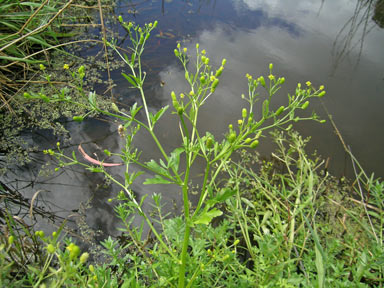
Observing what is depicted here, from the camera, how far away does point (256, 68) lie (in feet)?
11.1

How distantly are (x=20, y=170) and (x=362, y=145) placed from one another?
3062 mm

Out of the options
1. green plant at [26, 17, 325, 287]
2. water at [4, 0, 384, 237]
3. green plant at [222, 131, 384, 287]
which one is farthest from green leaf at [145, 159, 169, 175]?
water at [4, 0, 384, 237]

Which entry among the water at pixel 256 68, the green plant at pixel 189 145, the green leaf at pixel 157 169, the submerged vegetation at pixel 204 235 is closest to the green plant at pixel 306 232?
the submerged vegetation at pixel 204 235

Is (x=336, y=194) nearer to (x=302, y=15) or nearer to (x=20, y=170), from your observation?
(x=20, y=170)

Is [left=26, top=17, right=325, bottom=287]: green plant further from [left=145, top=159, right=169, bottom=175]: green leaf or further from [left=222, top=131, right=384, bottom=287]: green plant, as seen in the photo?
[left=222, top=131, right=384, bottom=287]: green plant

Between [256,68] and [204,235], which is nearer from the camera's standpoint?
[204,235]

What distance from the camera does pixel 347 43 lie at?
13.0 feet

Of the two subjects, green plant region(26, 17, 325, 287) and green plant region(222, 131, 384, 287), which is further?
green plant region(222, 131, 384, 287)

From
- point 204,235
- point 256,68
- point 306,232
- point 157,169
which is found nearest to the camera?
point 157,169

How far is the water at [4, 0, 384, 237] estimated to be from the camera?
228 cm

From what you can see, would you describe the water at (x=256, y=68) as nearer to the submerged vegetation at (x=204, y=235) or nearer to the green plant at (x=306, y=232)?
the submerged vegetation at (x=204, y=235)

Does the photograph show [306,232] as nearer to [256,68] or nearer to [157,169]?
[157,169]

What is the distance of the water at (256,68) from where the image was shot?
2.28 m

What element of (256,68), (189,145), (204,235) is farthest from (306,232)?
(256,68)
